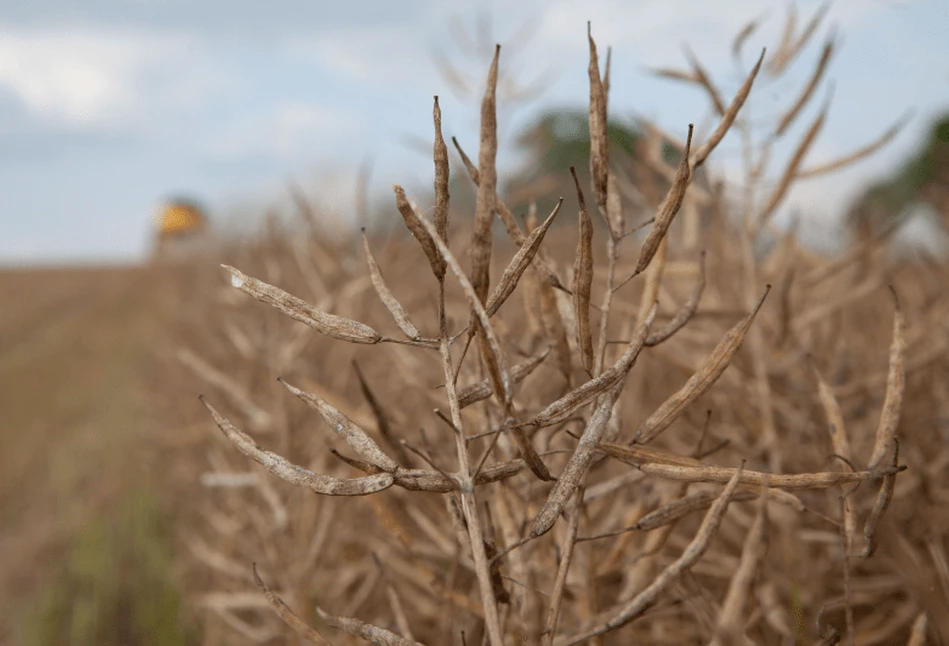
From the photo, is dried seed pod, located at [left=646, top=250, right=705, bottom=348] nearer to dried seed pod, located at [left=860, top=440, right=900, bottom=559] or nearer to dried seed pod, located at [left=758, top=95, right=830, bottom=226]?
dried seed pod, located at [left=860, top=440, right=900, bottom=559]

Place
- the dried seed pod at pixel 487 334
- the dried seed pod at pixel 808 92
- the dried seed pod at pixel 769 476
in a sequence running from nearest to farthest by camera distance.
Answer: the dried seed pod at pixel 487 334
the dried seed pod at pixel 769 476
the dried seed pod at pixel 808 92

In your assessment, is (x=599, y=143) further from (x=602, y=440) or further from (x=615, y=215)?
(x=602, y=440)

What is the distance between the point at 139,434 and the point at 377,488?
7324 millimetres

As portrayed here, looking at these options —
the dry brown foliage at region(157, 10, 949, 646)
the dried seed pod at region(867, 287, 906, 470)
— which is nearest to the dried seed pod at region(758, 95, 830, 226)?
the dry brown foliage at region(157, 10, 949, 646)

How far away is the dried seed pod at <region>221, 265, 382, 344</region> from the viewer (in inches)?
22.4

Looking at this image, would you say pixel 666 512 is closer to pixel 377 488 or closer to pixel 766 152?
pixel 377 488

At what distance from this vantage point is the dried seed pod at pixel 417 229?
0.53 meters

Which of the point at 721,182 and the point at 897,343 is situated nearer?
the point at 897,343

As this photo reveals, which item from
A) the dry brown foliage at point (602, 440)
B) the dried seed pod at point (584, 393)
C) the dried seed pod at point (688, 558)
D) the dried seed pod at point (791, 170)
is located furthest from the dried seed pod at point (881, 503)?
the dried seed pod at point (791, 170)

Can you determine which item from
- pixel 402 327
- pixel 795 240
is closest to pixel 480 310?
pixel 402 327

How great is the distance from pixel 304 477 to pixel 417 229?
0.18m

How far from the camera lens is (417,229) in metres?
0.54

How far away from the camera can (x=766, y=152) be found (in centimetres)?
131

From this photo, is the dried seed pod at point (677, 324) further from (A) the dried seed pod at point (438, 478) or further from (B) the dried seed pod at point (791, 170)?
(B) the dried seed pod at point (791, 170)
